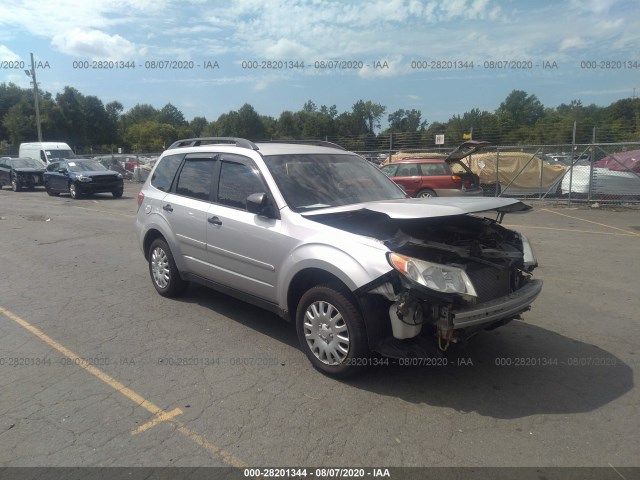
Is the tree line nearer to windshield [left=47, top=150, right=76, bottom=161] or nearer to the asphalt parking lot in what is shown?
windshield [left=47, top=150, right=76, bottom=161]

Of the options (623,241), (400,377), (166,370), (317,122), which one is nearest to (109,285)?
(166,370)

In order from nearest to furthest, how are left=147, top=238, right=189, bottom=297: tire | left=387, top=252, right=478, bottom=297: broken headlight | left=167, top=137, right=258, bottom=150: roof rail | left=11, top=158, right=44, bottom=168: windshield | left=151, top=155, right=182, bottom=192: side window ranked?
1. left=387, top=252, right=478, bottom=297: broken headlight
2. left=167, top=137, right=258, bottom=150: roof rail
3. left=147, top=238, right=189, bottom=297: tire
4. left=151, top=155, right=182, bottom=192: side window
5. left=11, top=158, right=44, bottom=168: windshield

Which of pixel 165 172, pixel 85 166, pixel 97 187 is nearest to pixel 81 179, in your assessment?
pixel 97 187

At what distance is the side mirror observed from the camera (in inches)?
174

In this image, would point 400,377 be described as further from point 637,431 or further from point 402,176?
point 402,176

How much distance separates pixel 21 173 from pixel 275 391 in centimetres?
2532

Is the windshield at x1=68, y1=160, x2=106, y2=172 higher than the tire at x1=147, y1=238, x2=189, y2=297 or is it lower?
higher

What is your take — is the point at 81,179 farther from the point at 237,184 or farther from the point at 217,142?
the point at 237,184

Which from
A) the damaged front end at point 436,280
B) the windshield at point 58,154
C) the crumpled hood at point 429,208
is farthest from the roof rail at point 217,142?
the windshield at point 58,154

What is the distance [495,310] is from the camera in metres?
3.80

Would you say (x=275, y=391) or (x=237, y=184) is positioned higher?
(x=237, y=184)

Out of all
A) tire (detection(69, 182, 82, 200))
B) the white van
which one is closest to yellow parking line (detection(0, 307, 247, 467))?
tire (detection(69, 182, 82, 200))

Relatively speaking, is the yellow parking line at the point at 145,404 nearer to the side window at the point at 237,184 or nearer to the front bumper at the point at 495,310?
the front bumper at the point at 495,310

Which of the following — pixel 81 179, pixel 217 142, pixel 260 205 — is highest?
pixel 217 142
